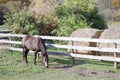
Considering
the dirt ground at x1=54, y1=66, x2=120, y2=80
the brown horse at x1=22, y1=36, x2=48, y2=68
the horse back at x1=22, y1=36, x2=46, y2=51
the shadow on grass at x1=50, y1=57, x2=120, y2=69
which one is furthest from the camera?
the shadow on grass at x1=50, y1=57, x2=120, y2=69

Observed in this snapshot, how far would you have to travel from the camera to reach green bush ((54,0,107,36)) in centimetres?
1908

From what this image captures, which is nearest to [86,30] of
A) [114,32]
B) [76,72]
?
[114,32]

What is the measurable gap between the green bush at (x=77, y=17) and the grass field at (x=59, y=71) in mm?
4981

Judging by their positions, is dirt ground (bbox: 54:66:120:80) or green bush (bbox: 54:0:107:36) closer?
dirt ground (bbox: 54:66:120:80)

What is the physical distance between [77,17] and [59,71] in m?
8.38

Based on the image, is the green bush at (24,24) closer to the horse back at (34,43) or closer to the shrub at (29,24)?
the shrub at (29,24)

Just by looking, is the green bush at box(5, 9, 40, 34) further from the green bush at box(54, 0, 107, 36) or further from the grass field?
the grass field

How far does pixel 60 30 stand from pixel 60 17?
1.36 meters

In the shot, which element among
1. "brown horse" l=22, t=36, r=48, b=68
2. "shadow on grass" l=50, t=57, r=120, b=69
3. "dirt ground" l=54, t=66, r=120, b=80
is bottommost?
"shadow on grass" l=50, t=57, r=120, b=69

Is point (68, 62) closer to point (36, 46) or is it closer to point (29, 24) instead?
point (36, 46)

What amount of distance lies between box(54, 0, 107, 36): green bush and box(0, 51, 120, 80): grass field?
4.98 m

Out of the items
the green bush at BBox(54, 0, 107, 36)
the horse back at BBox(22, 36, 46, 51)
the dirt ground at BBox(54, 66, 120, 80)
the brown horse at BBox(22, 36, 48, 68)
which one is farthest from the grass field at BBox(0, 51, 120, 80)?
the green bush at BBox(54, 0, 107, 36)

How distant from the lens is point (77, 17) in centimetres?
1941

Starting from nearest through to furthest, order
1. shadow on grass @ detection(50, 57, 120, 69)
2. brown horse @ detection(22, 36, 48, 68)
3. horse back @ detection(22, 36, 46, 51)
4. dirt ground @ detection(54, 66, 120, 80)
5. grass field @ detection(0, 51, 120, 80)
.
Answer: grass field @ detection(0, 51, 120, 80) < dirt ground @ detection(54, 66, 120, 80) < brown horse @ detection(22, 36, 48, 68) < horse back @ detection(22, 36, 46, 51) < shadow on grass @ detection(50, 57, 120, 69)
